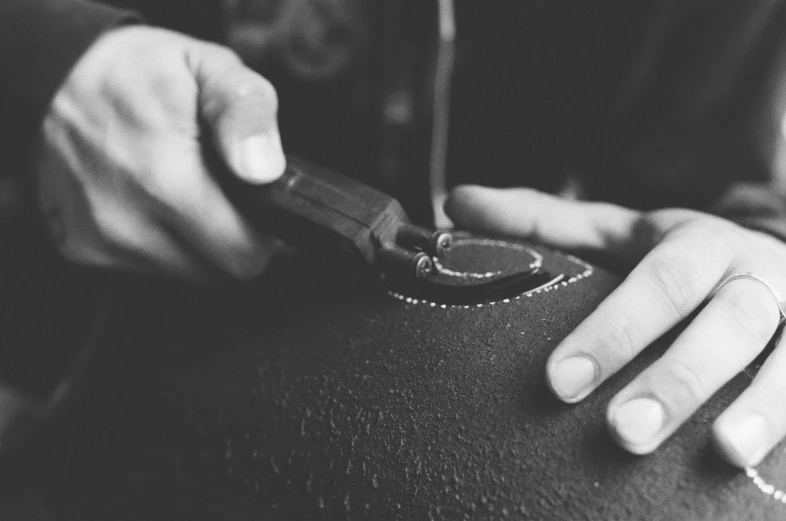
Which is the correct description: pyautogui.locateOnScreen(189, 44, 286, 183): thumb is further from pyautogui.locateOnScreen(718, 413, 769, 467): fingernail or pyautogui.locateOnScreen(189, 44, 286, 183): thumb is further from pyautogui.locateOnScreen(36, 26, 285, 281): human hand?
pyautogui.locateOnScreen(718, 413, 769, 467): fingernail

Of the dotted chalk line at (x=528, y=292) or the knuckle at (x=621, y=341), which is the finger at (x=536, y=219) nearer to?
the dotted chalk line at (x=528, y=292)

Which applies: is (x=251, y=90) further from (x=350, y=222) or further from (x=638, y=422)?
(x=638, y=422)

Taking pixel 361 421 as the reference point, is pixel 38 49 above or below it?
above

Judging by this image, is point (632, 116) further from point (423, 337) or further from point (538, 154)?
point (423, 337)

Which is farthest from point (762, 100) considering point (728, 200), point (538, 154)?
point (538, 154)

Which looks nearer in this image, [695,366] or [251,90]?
[695,366]

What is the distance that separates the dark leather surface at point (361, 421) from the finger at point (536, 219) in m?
0.07

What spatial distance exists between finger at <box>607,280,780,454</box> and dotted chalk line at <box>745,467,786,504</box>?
0.13ft

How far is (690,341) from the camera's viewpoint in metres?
0.38

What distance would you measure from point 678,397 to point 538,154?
586 millimetres

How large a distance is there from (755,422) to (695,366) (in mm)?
42

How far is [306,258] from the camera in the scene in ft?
1.75

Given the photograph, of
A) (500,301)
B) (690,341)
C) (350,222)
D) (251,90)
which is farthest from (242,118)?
(690,341)

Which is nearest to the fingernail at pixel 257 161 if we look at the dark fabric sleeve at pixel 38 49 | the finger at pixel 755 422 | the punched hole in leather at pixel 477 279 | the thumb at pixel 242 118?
the thumb at pixel 242 118
